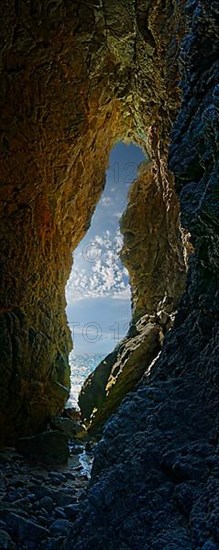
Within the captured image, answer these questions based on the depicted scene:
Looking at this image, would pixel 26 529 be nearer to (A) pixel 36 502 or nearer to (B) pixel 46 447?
(A) pixel 36 502

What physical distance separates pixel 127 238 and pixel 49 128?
793 cm

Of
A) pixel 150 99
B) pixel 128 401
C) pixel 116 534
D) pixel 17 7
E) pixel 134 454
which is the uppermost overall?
pixel 17 7

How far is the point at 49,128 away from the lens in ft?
35.5

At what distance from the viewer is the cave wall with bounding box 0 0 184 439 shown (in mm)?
9289

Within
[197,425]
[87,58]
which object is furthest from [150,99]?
[197,425]

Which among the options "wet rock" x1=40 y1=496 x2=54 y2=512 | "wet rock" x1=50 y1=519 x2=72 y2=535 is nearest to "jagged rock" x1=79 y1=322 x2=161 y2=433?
"wet rock" x1=40 y1=496 x2=54 y2=512

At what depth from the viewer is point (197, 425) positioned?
133 inches

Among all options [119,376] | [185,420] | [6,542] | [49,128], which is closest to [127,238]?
[119,376]

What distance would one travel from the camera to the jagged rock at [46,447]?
9602mm

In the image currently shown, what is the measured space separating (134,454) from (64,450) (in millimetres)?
6989

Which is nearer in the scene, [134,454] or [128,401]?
[134,454]

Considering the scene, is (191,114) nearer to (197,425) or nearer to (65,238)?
(197,425)

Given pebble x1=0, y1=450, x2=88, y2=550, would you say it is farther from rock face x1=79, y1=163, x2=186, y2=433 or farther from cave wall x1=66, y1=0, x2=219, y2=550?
rock face x1=79, y1=163, x2=186, y2=433

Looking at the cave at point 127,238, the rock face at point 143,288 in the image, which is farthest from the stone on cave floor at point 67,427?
the rock face at point 143,288
